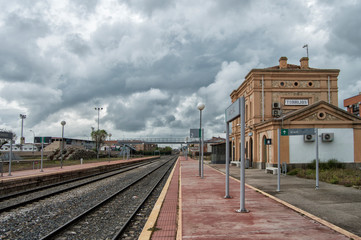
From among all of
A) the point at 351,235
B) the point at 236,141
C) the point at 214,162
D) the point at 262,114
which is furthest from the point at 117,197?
the point at 214,162

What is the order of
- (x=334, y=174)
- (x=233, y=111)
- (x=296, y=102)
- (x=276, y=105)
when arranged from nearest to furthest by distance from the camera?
(x=233, y=111)
(x=334, y=174)
(x=276, y=105)
(x=296, y=102)

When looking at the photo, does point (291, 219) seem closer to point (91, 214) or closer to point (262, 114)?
point (91, 214)

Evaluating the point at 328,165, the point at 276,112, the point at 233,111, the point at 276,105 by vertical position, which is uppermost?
the point at 276,105

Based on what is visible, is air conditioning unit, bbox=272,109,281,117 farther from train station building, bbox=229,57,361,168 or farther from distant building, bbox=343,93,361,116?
distant building, bbox=343,93,361,116

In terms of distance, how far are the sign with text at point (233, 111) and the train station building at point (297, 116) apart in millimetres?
12530

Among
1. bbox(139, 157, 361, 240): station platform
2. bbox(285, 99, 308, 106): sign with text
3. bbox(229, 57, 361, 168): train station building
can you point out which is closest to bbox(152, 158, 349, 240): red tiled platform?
bbox(139, 157, 361, 240): station platform

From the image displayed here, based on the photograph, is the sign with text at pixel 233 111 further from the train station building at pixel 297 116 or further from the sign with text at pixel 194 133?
the train station building at pixel 297 116

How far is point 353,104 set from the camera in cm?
6831

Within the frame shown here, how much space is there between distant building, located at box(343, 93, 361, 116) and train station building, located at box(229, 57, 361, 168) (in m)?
45.0

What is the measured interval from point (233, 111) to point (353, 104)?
7100 cm

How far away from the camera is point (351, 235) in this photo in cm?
511

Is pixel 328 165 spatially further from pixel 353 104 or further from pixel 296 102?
pixel 353 104

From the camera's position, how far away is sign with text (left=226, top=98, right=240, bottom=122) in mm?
7920

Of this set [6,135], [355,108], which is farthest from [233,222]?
[355,108]
